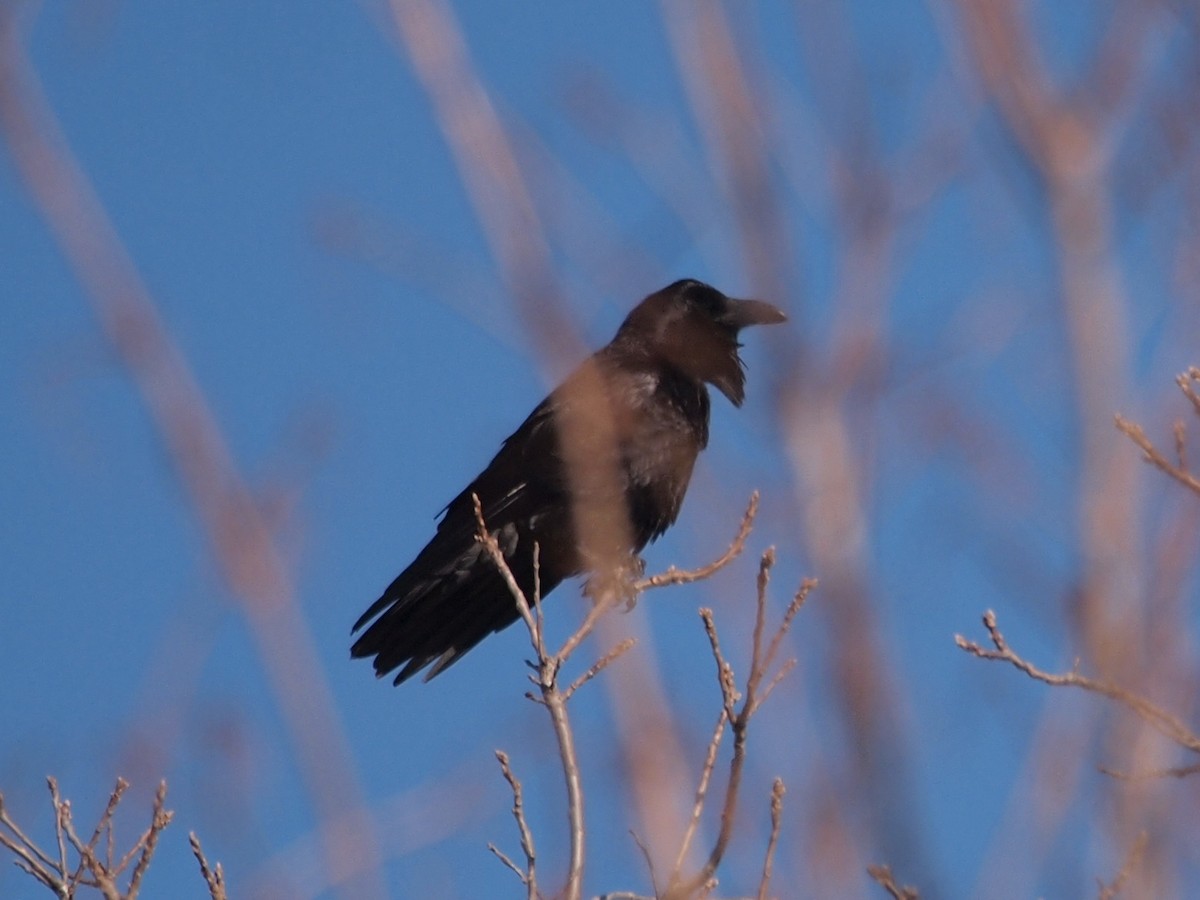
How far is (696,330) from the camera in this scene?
6.39 meters

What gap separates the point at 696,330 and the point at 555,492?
1.18 meters

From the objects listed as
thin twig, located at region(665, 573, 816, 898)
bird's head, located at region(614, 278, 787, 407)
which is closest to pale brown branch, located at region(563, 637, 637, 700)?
thin twig, located at region(665, 573, 816, 898)

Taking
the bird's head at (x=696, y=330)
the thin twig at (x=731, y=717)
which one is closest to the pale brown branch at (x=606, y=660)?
the thin twig at (x=731, y=717)

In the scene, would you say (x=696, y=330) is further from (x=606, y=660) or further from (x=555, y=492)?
(x=606, y=660)

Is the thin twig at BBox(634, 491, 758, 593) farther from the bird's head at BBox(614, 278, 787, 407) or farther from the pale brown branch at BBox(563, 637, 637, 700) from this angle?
the bird's head at BBox(614, 278, 787, 407)

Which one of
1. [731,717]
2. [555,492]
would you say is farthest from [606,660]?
[555,492]

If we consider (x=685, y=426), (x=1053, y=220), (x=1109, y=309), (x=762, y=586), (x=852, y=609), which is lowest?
(x=852, y=609)

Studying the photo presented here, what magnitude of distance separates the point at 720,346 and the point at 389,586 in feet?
6.10

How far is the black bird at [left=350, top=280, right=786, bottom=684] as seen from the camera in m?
5.18

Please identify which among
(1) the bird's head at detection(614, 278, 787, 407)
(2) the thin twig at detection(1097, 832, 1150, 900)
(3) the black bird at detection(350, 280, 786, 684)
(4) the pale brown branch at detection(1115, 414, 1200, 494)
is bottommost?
(2) the thin twig at detection(1097, 832, 1150, 900)

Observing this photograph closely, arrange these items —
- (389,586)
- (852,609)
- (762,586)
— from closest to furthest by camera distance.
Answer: (852,609) → (762,586) → (389,586)

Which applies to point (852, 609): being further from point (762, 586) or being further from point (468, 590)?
point (468, 590)

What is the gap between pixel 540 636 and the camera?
313 cm

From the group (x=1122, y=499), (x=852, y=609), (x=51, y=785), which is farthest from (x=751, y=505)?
(x=51, y=785)
